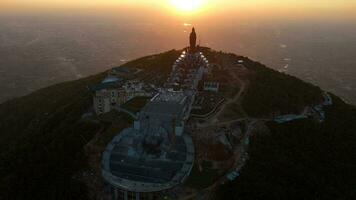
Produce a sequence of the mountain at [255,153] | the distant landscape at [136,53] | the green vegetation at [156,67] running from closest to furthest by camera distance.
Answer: the mountain at [255,153], the green vegetation at [156,67], the distant landscape at [136,53]

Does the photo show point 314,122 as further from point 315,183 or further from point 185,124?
point 185,124

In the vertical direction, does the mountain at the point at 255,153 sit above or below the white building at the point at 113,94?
below

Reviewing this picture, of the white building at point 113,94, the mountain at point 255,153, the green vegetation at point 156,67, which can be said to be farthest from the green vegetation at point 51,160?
the green vegetation at point 156,67

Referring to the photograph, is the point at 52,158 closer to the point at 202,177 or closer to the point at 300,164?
the point at 202,177

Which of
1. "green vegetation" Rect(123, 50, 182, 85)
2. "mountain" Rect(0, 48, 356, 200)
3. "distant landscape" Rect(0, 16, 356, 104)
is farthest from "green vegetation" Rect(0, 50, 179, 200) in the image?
"distant landscape" Rect(0, 16, 356, 104)

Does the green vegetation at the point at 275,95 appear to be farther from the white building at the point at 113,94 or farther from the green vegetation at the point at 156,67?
the white building at the point at 113,94

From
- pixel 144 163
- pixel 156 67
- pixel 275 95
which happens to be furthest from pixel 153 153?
pixel 156 67
